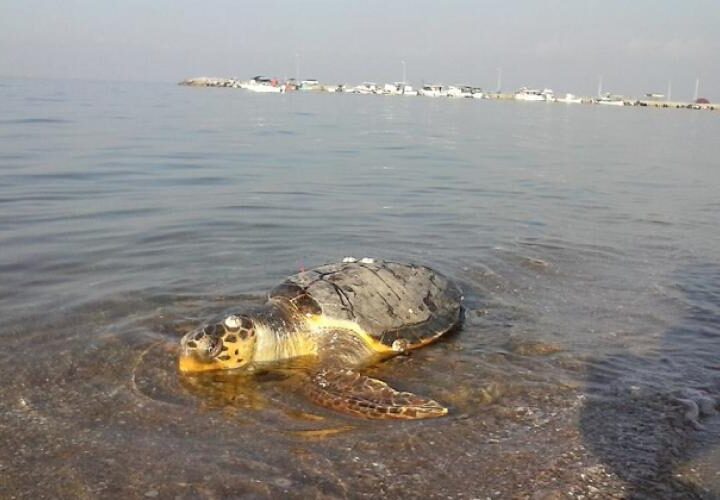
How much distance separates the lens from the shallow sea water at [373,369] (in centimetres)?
390

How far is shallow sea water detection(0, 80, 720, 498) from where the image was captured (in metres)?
3.90

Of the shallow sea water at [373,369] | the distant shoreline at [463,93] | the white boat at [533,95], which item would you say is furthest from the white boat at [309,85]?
the shallow sea water at [373,369]

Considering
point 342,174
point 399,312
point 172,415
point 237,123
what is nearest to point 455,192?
point 342,174

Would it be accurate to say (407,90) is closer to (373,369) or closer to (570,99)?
(570,99)

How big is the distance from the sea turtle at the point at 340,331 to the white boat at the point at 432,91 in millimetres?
157858

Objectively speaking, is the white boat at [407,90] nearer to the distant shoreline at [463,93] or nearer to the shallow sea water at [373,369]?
the distant shoreline at [463,93]

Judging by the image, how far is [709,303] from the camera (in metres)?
7.49

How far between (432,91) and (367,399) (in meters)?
164

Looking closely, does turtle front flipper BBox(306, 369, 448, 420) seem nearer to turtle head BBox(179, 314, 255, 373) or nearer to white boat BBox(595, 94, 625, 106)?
turtle head BBox(179, 314, 255, 373)

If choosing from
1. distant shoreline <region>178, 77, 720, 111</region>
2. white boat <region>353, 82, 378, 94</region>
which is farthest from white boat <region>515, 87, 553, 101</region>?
white boat <region>353, 82, 378, 94</region>

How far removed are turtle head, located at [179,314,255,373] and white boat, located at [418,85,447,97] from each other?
15915 cm

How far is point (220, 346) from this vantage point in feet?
18.1

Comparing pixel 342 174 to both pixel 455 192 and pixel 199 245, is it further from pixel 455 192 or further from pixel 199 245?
pixel 199 245

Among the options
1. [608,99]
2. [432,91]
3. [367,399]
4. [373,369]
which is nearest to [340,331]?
[373,369]
